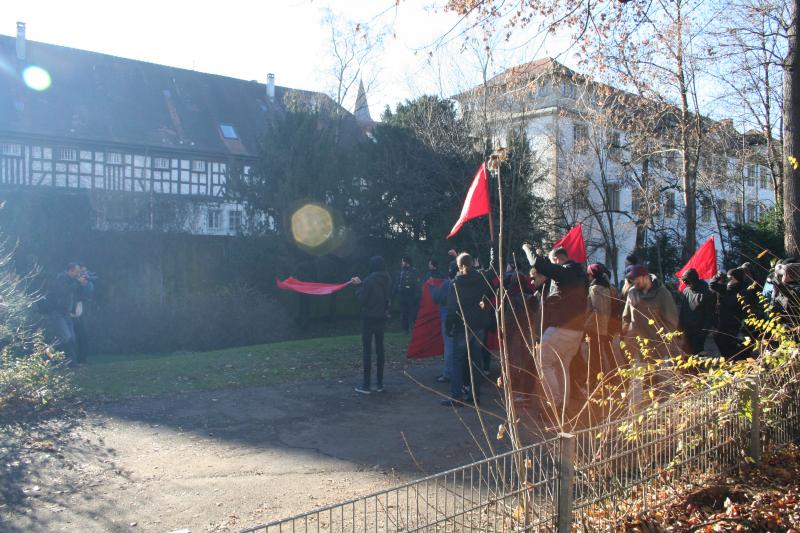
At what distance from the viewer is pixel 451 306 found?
919 centimetres

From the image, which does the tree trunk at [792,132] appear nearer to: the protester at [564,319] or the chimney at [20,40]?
the protester at [564,319]

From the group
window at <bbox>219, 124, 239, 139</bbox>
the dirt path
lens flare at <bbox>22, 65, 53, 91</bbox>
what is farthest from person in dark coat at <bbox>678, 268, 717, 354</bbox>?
window at <bbox>219, 124, 239, 139</bbox>

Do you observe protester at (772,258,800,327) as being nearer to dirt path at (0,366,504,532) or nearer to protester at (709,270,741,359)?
protester at (709,270,741,359)

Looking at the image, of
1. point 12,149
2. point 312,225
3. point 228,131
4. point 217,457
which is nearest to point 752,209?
point 312,225

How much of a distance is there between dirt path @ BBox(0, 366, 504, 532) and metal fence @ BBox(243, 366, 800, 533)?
2.50 feet

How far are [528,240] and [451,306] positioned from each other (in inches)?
580

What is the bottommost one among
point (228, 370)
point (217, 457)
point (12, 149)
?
point (217, 457)

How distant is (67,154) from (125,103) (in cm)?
617

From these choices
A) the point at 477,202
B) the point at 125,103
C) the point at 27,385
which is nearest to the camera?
the point at 477,202

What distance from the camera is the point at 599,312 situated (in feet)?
27.3

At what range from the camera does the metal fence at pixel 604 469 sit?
3742 mm

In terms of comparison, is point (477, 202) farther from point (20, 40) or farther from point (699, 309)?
point (20, 40)

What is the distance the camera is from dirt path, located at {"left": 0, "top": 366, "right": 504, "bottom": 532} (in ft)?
18.0

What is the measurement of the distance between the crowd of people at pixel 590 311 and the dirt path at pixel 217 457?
2.64 feet
